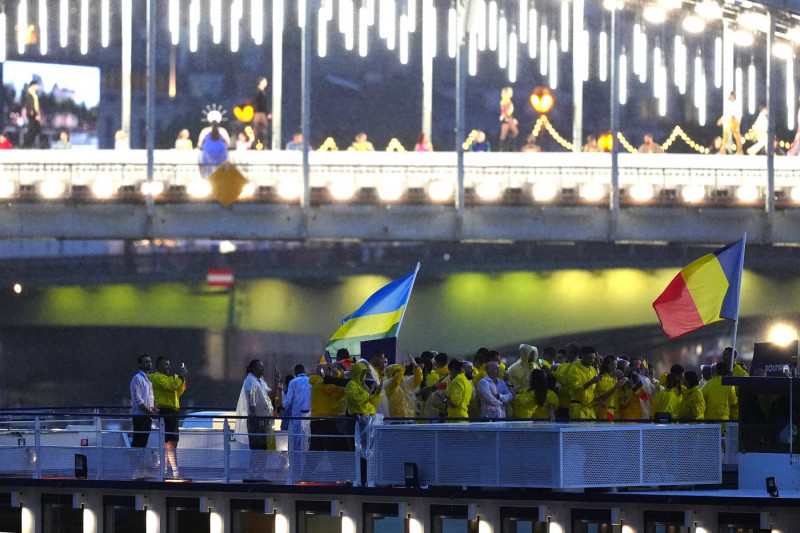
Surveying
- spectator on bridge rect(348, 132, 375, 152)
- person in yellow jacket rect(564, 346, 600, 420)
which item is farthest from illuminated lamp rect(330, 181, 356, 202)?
person in yellow jacket rect(564, 346, 600, 420)


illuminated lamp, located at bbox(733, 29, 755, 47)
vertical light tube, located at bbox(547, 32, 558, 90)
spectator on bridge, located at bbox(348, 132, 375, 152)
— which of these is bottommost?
spectator on bridge, located at bbox(348, 132, 375, 152)

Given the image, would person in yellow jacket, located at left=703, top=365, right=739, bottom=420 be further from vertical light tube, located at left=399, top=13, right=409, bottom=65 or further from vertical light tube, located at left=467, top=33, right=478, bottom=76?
vertical light tube, located at left=399, top=13, right=409, bottom=65

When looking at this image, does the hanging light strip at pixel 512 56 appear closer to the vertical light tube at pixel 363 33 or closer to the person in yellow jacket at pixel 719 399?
the vertical light tube at pixel 363 33

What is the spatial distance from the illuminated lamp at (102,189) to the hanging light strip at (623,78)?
1479 cm

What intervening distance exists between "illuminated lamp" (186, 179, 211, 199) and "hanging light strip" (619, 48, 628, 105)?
1244 cm

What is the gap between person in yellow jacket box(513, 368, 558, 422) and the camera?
21719mm

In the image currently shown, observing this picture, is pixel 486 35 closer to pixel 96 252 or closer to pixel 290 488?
pixel 96 252

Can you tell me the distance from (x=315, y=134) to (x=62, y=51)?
318 inches

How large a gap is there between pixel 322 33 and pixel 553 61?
673 cm

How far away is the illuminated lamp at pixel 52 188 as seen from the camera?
47500 mm

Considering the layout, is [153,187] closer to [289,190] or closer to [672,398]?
[289,190]

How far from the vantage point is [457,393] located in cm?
2194

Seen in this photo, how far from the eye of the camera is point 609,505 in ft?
69.8

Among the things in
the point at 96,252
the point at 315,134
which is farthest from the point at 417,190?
the point at 96,252
